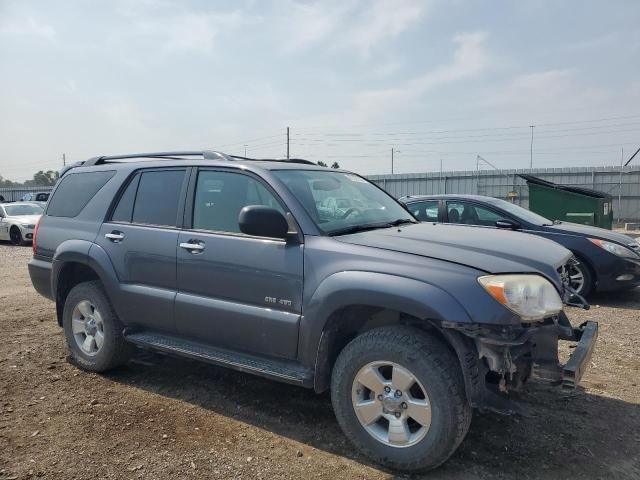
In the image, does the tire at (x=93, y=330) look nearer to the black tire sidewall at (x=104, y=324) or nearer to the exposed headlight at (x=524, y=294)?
the black tire sidewall at (x=104, y=324)

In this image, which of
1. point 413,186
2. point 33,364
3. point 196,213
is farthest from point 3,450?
point 413,186

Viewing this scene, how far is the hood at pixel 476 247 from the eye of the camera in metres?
3.03

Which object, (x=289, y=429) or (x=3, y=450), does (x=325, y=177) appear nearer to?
(x=289, y=429)

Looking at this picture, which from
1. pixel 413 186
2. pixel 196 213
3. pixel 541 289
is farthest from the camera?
pixel 413 186

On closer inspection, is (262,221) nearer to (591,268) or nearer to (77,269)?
(77,269)

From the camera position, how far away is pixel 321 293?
320 centimetres

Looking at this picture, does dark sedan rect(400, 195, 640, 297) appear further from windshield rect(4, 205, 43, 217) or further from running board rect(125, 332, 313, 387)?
windshield rect(4, 205, 43, 217)

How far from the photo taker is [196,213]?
4023 mm

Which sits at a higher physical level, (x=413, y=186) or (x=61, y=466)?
(x=413, y=186)

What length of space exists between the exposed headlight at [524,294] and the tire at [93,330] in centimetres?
314

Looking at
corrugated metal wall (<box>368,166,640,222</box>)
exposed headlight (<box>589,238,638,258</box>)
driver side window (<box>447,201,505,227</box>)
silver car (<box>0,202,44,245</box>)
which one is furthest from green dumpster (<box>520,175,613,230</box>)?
silver car (<box>0,202,44,245</box>)

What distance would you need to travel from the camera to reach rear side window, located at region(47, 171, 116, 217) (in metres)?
4.79

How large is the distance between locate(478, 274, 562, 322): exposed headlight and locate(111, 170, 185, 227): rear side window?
8.12 feet

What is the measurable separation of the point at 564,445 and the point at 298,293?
195 cm
